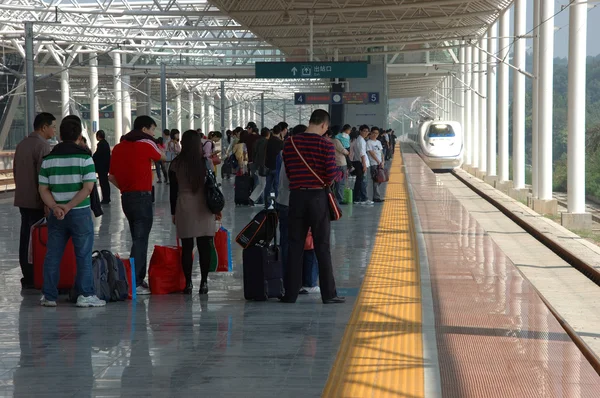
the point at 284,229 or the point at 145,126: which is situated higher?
the point at 145,126

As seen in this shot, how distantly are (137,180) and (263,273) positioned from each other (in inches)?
58.6

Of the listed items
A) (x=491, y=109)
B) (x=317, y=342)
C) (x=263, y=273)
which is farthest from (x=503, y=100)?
(x=317, y=342)

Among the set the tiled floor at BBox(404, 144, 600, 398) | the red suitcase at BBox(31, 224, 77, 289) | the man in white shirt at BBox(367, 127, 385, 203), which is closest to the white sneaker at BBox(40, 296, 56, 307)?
the red suitcase at BBox(31, 224, 77, 289)

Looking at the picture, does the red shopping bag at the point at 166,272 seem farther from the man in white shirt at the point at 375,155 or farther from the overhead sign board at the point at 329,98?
the overhead sign board at the point at 329,98

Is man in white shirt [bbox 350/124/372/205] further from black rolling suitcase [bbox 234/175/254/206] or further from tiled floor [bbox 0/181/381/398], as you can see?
tiled floor [bbox 0/181/381/398]

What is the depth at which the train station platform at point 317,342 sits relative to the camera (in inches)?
230

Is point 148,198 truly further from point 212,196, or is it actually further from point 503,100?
point 503,100

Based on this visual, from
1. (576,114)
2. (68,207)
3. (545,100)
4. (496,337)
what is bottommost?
(496,337)

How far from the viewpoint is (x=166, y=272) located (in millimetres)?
9516

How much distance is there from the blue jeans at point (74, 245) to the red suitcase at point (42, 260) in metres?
0.40

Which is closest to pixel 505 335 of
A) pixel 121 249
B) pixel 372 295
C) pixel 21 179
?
pixel 372 295

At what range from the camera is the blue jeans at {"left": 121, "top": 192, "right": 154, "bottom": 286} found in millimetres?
9555

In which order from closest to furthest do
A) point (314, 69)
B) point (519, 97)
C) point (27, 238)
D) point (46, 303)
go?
1. point (46, 303)
2. point (27, 238)
3. point (314, 69)
4. point (519, 97)

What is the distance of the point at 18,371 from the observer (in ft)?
20.6
